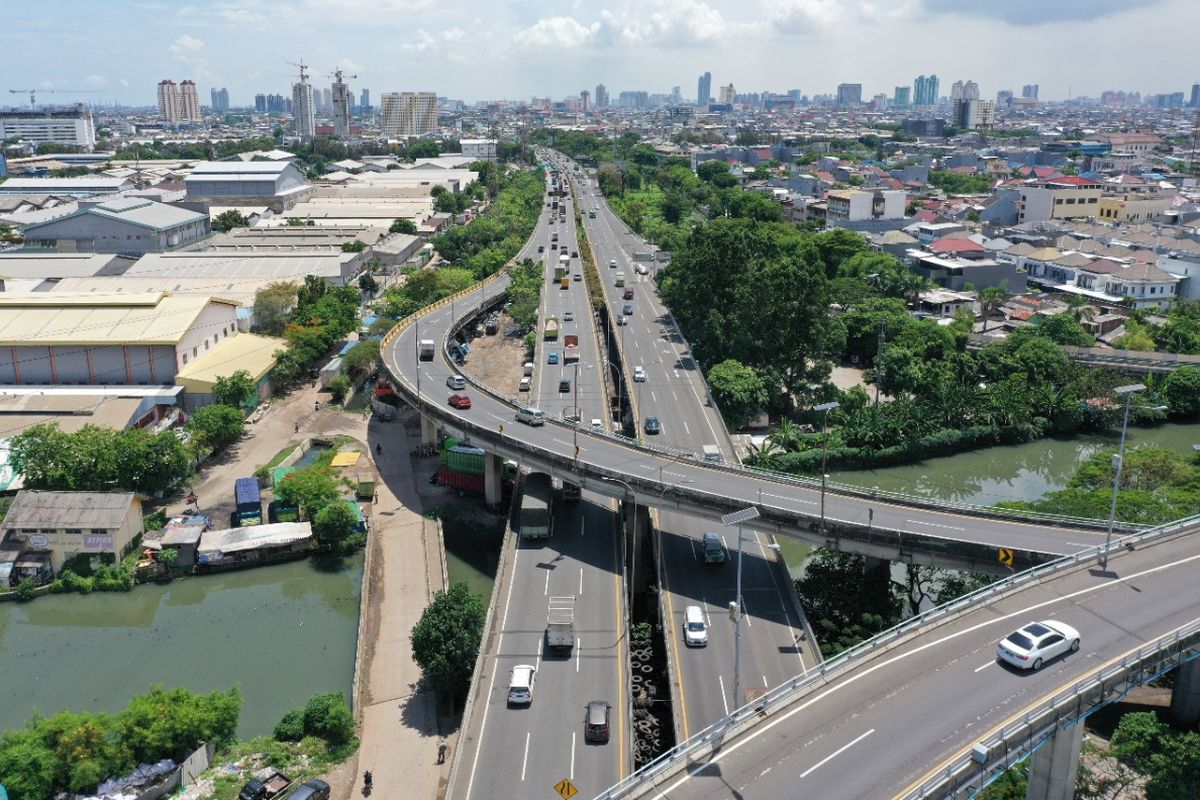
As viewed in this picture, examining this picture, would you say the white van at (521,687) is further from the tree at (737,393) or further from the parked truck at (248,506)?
the tree at (737,393)

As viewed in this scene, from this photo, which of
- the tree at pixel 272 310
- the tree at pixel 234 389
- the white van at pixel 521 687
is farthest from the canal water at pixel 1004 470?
the tree at pixel 272 310

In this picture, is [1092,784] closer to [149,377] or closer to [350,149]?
[149,377]

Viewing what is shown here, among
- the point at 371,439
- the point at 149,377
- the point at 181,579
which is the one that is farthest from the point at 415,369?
the point at 181,579

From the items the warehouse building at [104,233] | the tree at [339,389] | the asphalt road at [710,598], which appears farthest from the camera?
the warehouse building at [104,233]

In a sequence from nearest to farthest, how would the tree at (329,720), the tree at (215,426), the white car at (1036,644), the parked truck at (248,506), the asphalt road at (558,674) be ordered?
the white car at (1036,644) → the asphalt road at (558,674) → the tree at (329,720) → the parked truck at (248,506) → the tree at (215,426)

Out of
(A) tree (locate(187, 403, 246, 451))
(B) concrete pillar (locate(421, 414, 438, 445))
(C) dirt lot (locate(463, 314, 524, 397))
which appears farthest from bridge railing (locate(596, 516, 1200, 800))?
(C) dirt lot (locate(463, 314, 524, 397))

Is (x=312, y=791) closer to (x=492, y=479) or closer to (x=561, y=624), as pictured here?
(x=561, y=624)

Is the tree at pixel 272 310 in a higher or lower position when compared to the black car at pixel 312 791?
higher
